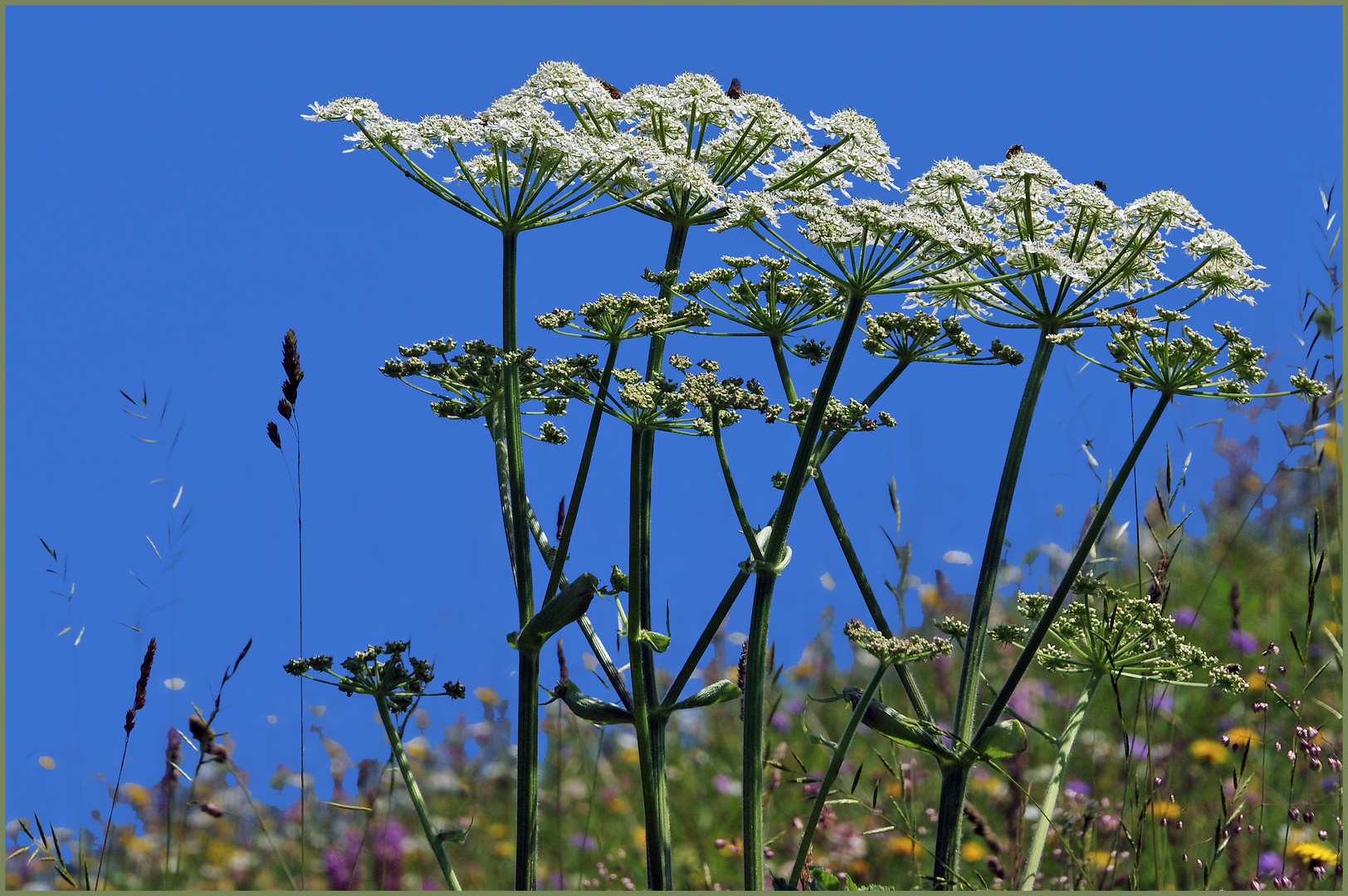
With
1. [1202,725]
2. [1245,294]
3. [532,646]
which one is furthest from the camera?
[1202,725]

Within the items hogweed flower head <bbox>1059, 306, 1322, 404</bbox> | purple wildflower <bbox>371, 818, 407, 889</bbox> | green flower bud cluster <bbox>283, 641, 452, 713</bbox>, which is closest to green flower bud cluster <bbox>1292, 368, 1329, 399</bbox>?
hogweed flower head <bbox>1059, 306, 1322, 404</bbox>

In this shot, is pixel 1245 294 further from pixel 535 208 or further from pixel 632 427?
pixel 535 208

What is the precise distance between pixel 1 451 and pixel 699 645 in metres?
3.13

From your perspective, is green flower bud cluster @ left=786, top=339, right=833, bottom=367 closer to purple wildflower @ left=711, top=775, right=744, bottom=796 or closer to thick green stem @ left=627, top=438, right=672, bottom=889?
thick green stem @ left=627, top=438, right=672, bottom=889

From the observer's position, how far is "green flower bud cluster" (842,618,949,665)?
12.4 feet

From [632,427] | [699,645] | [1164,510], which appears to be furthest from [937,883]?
[632,427]

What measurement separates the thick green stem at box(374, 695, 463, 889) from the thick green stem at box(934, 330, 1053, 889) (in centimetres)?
186

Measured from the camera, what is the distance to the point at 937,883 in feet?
13.8

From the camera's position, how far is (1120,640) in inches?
177

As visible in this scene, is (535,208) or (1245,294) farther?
(1245,294)

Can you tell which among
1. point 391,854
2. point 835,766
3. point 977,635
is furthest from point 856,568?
point 391,854

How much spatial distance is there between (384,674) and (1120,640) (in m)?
2.94

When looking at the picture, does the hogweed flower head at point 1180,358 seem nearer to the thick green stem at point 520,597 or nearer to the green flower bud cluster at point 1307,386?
the green flower bud cluster at point 1307,386

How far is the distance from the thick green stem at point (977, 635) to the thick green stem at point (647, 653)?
3.58ft
